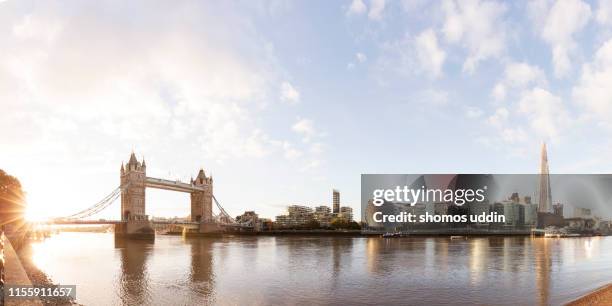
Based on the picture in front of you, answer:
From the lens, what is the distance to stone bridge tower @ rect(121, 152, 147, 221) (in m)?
95.9

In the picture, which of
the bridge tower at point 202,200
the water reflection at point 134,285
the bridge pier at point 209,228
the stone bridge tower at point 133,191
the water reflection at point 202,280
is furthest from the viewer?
the bridge tower at point 202,200

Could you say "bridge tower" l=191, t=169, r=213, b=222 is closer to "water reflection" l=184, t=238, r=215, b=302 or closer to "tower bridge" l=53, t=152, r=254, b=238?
"tower bridge" l=53, t=152, r=254, b=238

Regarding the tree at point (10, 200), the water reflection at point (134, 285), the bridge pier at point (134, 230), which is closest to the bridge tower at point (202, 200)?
the bridge pier at point (134, 230)

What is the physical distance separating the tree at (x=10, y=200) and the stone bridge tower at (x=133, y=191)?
121 feet

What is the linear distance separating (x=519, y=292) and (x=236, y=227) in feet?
371

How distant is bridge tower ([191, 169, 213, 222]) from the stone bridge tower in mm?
22542

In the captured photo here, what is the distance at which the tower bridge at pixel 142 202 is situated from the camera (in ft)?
293

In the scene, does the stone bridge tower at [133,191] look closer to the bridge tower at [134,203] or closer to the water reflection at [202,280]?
the bridge tower at [134,203]

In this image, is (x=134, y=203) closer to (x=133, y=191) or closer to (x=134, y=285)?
(x=133, y=191)

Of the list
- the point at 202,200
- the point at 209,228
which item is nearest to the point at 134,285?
the point at 209,228

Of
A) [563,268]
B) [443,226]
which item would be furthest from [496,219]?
[563,268]

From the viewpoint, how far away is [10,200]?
5128 centimetres

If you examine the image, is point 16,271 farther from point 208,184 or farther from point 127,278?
point 208,184

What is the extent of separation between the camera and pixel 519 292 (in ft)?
73.4
